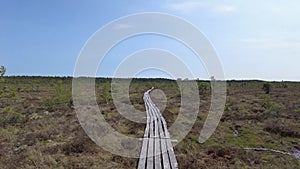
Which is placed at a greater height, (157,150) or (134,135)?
(134,135)

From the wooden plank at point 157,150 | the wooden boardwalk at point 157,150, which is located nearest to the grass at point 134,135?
the wooden boardwalk at point 157,150

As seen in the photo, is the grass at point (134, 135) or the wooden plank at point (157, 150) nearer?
the wooden plank at point (157, 150)

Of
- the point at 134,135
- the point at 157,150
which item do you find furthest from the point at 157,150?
the point at 134,135

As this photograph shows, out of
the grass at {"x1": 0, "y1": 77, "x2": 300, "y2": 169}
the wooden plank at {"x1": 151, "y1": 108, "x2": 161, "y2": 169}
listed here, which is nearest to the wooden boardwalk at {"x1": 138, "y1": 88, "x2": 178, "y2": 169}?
the wooden plank at {"x1": 151, "y1": 108, "x2": 161, "y2": 169}

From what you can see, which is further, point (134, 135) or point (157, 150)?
point (134, 135)

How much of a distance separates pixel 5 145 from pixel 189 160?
25.7 ft

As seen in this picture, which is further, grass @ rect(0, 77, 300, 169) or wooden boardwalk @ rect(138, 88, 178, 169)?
grass @ rect(0, 77, 300, 169)

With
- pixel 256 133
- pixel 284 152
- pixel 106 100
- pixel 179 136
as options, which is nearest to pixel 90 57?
pixel 179 136

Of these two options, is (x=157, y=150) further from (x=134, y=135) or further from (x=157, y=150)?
(x=134, y=135)

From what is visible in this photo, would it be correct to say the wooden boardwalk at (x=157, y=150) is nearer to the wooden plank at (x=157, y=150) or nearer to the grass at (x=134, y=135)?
the wooden plank at (x=157, y=150)

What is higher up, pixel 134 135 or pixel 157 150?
pixel 134 135

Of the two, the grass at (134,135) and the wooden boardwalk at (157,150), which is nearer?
the wooden boardwalk at (157,150)

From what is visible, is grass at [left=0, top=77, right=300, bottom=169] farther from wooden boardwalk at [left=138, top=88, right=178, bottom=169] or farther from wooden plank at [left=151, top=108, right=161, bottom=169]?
wooden plank at [left=151, top=108, right=161, bottom=169]

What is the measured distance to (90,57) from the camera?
9.34 m
